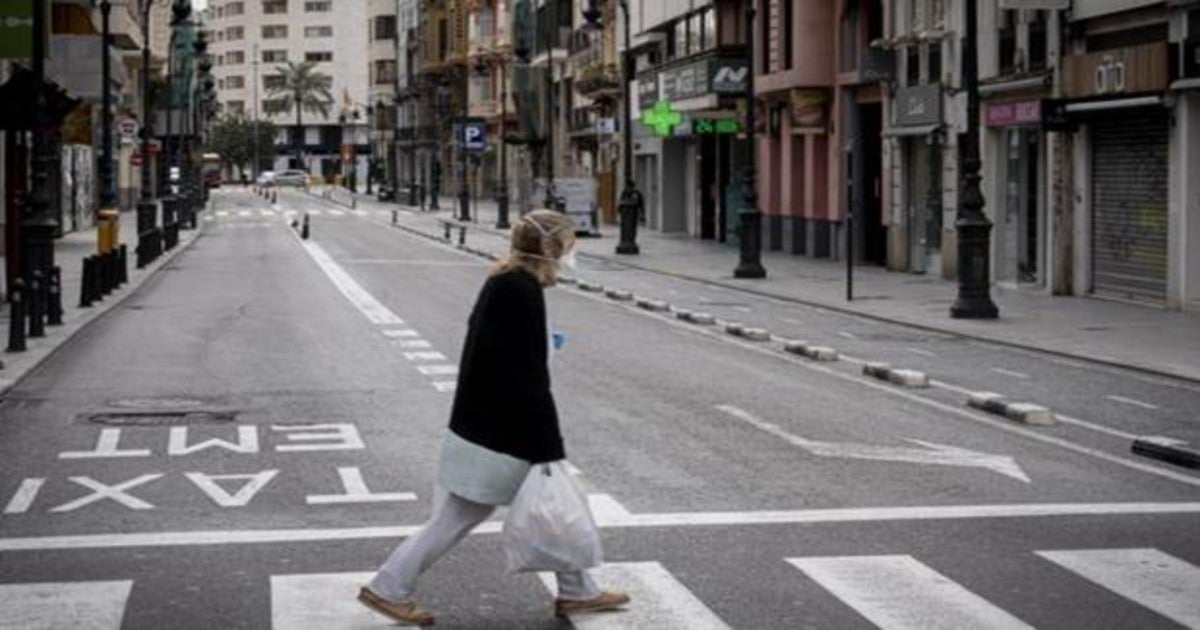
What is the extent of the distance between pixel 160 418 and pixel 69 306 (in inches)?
555

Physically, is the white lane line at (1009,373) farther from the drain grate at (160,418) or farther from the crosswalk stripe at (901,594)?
the crosswalk stripe at (901,594)

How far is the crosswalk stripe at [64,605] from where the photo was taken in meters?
8.69

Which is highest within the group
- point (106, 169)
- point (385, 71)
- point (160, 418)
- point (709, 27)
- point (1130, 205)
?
point (385, 71)

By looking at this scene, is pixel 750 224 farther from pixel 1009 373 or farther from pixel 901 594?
pixel 901 594

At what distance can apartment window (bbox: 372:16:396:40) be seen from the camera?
164 metres

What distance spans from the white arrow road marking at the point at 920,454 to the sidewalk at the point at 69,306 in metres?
7.62

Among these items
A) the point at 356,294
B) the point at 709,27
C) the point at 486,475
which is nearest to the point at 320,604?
the point at 486,475

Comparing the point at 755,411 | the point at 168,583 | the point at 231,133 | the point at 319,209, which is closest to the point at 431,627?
the point at 168,583

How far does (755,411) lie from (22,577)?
312 inches

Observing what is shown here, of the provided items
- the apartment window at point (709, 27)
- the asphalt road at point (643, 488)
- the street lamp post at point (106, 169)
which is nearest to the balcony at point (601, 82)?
the apartment window at point (709, 27)

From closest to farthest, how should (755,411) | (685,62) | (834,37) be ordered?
(755,411) → (834,37) → (685,62)

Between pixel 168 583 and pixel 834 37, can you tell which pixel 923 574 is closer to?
pixel 168 583

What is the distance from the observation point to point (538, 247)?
864 cm

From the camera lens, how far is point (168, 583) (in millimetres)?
9594
